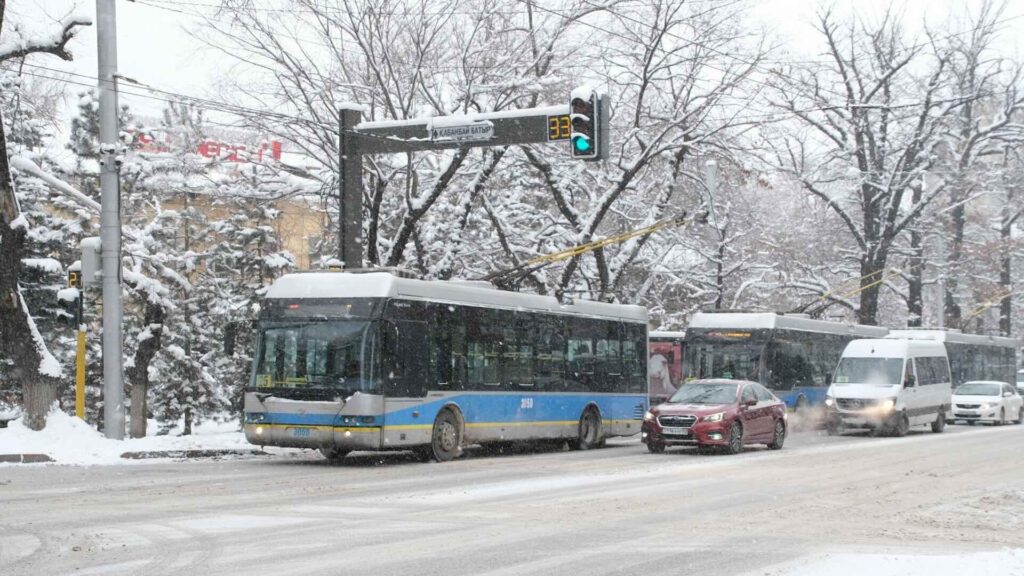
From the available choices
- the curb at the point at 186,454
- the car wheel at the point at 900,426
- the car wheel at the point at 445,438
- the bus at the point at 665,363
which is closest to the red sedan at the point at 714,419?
the car wheel at the point at 445,438

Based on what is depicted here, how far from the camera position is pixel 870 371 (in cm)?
3362

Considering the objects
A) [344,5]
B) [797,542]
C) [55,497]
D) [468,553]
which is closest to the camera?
[468,553]

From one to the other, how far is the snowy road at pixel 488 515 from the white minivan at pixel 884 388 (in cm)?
1088

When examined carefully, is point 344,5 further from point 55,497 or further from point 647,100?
point 55,497

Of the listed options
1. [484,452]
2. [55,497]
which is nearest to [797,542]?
[55,497]

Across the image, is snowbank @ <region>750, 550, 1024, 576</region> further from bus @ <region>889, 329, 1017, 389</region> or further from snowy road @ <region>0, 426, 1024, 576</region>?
bus @ <region>889, 329, 1017, 389</region>

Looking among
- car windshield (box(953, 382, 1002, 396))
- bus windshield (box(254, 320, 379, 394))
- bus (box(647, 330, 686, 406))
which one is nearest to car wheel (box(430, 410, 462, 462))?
bus windshield (box(254, 320, 379, 394))

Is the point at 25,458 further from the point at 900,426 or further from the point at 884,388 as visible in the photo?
the point at 900,426

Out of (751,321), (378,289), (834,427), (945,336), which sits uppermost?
(378,289)

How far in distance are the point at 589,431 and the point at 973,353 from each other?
2887 centimetres

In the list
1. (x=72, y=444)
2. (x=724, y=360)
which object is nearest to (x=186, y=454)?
(x=72, y=444)

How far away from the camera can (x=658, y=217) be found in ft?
125

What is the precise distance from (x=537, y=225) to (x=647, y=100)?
233 inches

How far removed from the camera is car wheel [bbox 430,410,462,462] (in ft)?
71.6
